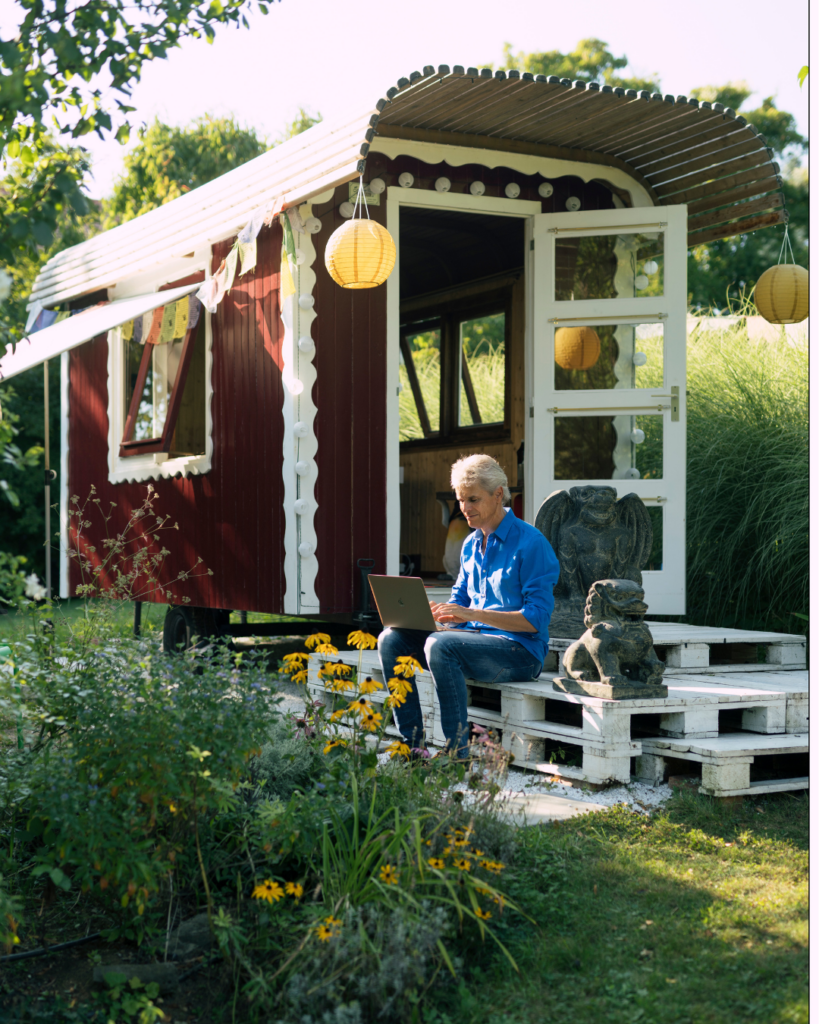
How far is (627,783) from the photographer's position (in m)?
4.21

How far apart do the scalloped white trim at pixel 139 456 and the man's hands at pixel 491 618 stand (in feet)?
11.5

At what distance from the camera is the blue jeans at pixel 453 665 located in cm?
439

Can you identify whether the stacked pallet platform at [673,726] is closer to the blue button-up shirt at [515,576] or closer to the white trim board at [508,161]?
the blue button-up shirt at [515,576]

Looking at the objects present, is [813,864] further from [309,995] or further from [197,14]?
[197,14]

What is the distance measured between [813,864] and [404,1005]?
1.26 m

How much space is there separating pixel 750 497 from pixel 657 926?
17.4 ft

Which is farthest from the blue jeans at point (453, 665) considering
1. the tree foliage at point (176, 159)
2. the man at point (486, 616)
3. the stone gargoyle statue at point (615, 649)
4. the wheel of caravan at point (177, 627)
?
the tree foliage at point (176, 159)

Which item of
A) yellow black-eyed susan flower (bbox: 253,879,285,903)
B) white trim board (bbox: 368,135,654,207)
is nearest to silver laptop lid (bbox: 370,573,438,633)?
yellow black-eyed susan flower (bbox: 253,879,285,903)

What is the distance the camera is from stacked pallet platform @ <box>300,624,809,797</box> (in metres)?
4.16

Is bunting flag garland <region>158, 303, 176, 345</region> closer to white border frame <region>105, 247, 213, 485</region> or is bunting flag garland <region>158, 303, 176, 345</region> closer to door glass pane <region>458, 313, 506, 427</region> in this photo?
white border frame <region>105, 247, 213, 485</region>

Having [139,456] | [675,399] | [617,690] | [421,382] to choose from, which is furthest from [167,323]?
[617,690]

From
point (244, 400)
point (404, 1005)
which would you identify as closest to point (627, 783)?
point (404, 1005)

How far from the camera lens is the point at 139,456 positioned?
860cm

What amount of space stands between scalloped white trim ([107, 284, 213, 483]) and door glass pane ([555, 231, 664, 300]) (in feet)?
8.29
